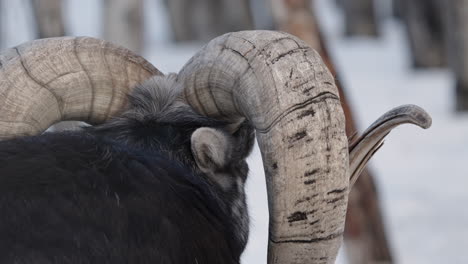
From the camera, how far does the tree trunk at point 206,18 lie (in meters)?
29.0

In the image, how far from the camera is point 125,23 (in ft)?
42.0

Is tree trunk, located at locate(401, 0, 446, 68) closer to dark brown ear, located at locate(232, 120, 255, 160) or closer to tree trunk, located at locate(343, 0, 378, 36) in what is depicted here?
tree trunk, located at locate(343, 0, 378, 36)

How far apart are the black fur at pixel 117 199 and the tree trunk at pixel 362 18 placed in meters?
24.5

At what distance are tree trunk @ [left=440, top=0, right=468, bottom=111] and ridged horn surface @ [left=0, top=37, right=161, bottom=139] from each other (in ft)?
32.6

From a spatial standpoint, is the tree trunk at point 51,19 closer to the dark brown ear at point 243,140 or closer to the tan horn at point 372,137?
the dark brown ear at point 243,140

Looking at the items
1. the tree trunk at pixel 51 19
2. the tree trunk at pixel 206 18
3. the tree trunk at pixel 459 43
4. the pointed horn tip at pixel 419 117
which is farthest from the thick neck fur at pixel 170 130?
the tree trunk at pixel 206 18

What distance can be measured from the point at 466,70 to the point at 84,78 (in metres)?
10.7

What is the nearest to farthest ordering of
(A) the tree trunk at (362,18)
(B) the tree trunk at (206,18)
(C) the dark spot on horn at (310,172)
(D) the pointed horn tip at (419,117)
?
(C) the dark spot on horn at (310,172), (D) the pointed horn tip at (419,117), (A) the tree trunk at (362,18), (B) the tree trunk at (206,18)

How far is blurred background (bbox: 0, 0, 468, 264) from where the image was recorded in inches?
306

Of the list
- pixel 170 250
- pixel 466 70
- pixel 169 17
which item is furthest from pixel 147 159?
pixel 169 17

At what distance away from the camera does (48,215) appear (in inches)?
130

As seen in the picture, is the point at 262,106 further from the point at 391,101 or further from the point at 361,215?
the point at 391,101

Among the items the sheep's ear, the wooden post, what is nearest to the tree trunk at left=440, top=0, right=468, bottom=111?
the wooden post

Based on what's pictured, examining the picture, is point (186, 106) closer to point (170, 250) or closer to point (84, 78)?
point (84, 78)
